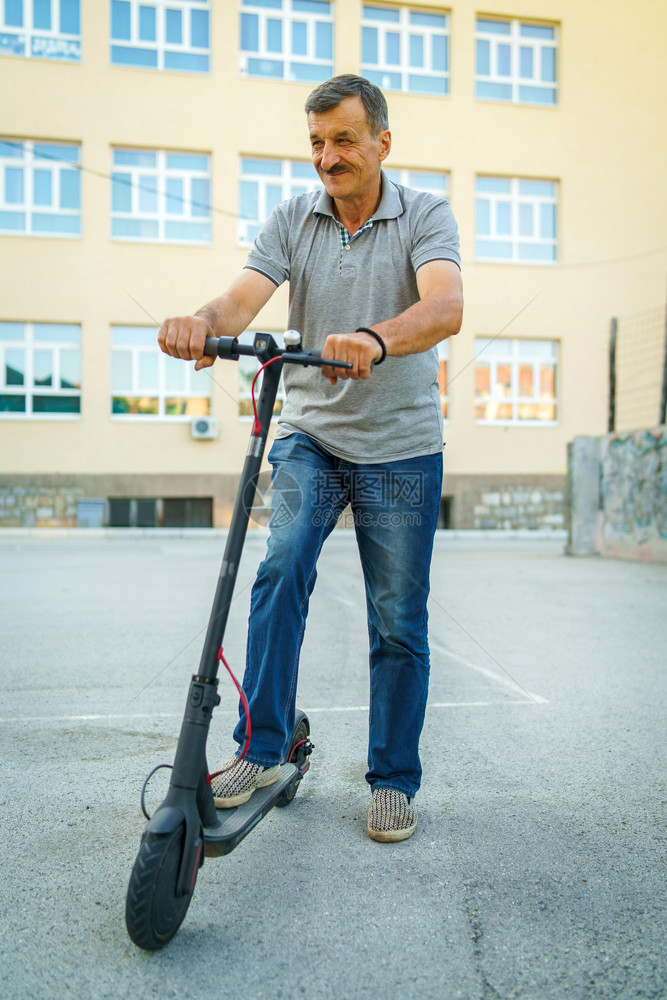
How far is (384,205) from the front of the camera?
106 inches

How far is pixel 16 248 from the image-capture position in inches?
734

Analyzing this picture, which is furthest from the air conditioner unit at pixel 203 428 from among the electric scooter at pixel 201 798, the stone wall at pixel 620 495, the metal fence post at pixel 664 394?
the electric scooter at pixel 201 798

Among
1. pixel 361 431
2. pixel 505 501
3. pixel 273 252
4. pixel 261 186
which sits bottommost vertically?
pixel 505 501

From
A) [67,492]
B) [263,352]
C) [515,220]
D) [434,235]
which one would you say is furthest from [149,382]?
[263,352]

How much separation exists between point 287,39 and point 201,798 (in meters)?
21.1

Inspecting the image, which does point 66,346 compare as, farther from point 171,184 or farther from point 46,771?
point 46,771

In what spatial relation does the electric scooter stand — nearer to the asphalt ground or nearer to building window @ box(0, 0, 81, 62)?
the asphalt ground

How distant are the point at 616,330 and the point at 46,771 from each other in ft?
34.0

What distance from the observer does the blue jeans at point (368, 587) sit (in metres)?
2.46

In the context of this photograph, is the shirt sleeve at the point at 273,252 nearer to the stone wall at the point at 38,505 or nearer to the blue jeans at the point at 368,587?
the blue jeans at the point at 368,587

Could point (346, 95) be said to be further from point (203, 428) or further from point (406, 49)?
point (406, 49)

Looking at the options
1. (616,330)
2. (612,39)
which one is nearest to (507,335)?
(612,39)

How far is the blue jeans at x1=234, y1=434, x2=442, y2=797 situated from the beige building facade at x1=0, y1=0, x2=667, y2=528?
14.7 meters

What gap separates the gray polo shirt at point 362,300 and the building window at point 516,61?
20479 millimetres
